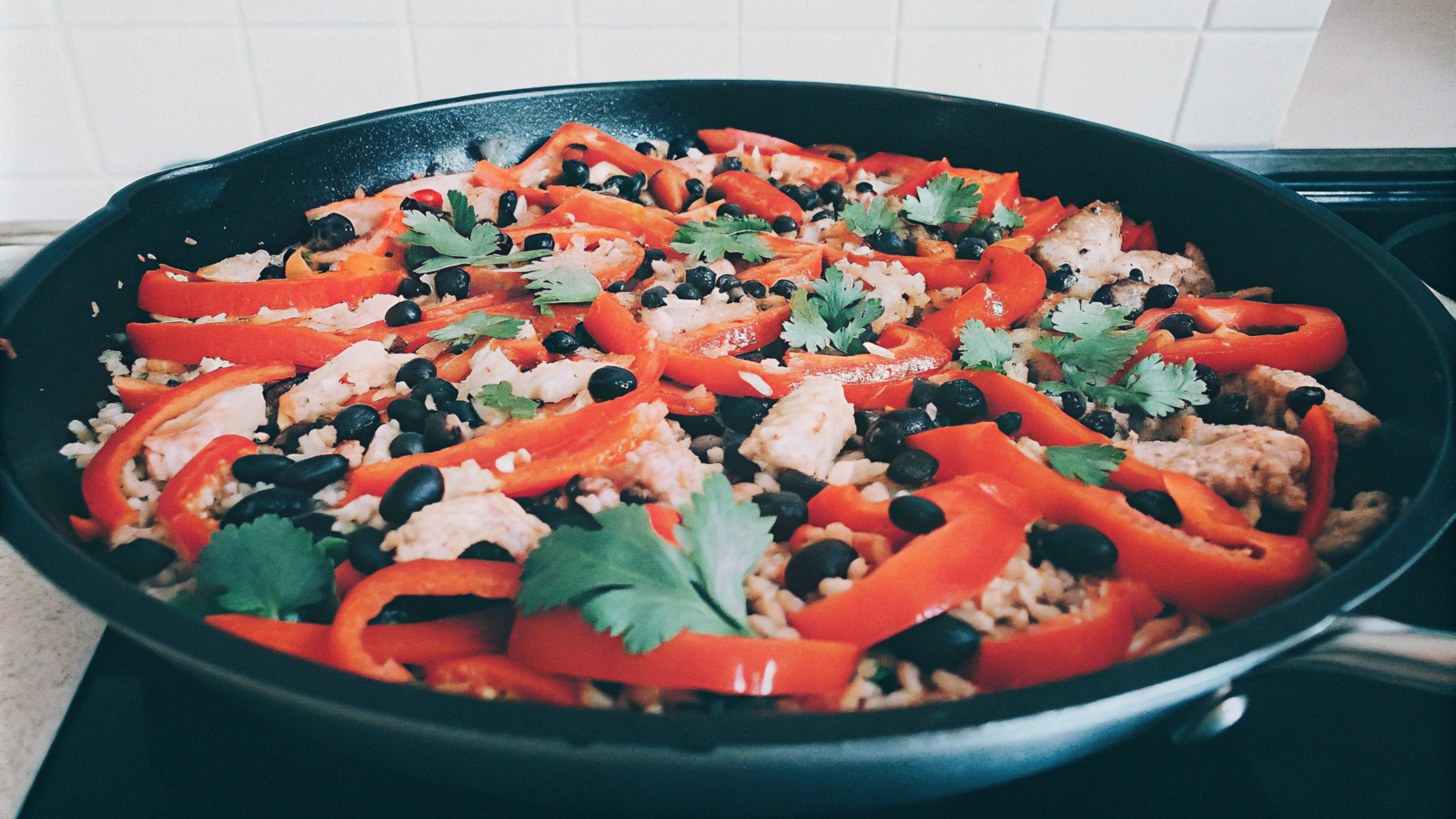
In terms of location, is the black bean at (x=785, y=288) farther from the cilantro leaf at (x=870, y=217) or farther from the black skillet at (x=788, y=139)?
the black skillet at (x=788, y=139)

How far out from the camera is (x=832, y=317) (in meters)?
1.55

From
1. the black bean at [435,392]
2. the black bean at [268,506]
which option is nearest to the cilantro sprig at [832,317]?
the black bean at [435,392]

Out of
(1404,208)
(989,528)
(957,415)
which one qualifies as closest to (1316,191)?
(1404,208)

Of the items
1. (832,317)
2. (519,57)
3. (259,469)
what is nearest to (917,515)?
(832,317)

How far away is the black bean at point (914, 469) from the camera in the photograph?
1206 mm

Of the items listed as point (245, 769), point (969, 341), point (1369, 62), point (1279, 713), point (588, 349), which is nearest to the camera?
point (245, 769)

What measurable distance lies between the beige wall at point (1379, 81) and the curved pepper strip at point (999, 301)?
59.1 inches

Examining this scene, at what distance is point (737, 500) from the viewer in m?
1.19

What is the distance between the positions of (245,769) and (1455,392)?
5.56ft

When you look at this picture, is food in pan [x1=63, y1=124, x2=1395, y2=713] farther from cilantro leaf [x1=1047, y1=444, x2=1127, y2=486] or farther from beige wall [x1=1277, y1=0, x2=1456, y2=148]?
beige wall [x1=1277, y1=0, x2=1456, y2=148]

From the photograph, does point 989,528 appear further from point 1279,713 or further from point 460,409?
point 460,409

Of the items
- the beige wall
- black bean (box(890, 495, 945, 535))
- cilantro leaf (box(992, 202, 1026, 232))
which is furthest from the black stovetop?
the beige wall

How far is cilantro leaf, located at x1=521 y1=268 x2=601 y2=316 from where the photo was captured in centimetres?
154

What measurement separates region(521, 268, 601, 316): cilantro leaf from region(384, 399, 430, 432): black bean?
32 centimetres
